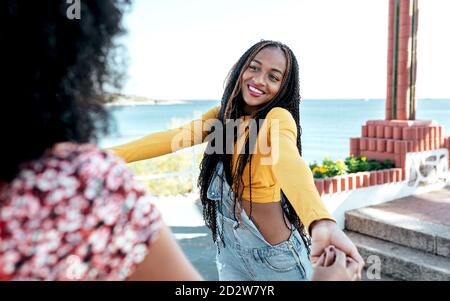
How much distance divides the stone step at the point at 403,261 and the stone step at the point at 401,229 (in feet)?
0.16

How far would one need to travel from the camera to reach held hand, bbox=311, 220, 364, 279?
2.70 ft

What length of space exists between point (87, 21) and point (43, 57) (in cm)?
8

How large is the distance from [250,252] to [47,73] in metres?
0.92

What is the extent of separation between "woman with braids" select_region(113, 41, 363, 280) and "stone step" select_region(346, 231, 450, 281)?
219 cm

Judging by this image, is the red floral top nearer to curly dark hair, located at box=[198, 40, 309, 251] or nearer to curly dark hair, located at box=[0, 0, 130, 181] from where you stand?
curly dark hair, located at box=[0, 0, 130, 181]

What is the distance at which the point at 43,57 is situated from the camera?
56cm

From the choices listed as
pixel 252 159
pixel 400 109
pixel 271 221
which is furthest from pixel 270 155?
pixel 400 109

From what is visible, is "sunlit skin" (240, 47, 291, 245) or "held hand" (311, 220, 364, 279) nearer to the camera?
"held hand" (311, 220, 364, 279)

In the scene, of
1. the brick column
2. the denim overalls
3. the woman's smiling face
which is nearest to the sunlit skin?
the woman's smiling face

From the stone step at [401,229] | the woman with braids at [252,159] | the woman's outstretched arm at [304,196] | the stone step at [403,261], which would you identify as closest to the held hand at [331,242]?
the woman's outstretched arm at [304,196]

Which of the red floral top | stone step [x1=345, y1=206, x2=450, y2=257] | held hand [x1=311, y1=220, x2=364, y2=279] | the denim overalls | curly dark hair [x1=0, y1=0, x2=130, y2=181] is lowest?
stone step [x1=345, y1=206, x2=450, y2=257]

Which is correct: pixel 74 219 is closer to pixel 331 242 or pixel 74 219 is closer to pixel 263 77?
pixel 331 242

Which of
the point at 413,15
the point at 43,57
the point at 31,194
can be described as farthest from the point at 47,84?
the point at 413,15

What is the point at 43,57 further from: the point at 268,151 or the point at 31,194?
the point at 268,151
